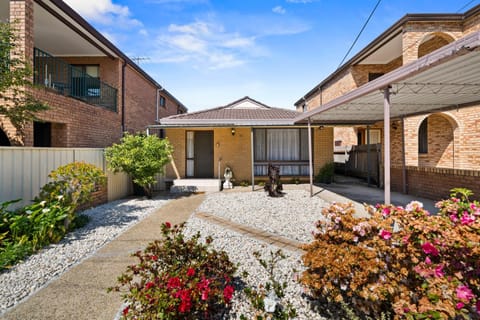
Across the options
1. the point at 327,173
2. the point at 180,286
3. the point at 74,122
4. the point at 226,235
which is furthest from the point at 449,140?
the point at 74,122

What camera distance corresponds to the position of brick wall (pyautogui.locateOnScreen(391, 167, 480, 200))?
651 cm

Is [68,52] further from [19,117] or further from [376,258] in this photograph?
[376,258]

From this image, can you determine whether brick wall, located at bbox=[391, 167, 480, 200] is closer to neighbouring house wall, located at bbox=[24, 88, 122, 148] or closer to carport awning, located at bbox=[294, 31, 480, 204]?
carport awning, located at bbox=[294, 31, 480, 204]

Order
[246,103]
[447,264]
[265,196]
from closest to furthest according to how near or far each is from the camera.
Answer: [447,264]
[265,196]
[246,103]

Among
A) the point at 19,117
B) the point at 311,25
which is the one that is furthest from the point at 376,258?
the point at 311,25

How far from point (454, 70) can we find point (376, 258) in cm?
382

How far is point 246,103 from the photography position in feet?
49.6

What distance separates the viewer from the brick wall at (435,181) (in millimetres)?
6515

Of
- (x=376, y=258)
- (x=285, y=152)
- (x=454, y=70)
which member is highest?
(x=454, y=70)

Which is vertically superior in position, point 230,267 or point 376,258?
point 376,258

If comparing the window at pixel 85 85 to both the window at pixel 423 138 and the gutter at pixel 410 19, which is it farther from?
the window at pixel 423 138

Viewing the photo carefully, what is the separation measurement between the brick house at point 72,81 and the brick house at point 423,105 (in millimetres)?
7860

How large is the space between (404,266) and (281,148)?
9544 mm

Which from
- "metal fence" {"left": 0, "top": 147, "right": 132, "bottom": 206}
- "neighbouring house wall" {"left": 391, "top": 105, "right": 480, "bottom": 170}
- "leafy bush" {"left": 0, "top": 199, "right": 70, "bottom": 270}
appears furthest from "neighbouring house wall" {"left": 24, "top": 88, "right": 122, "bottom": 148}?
"neighbouring house wall" {"left": 391, "top": 105, "right": 480, "bottom": 170}
